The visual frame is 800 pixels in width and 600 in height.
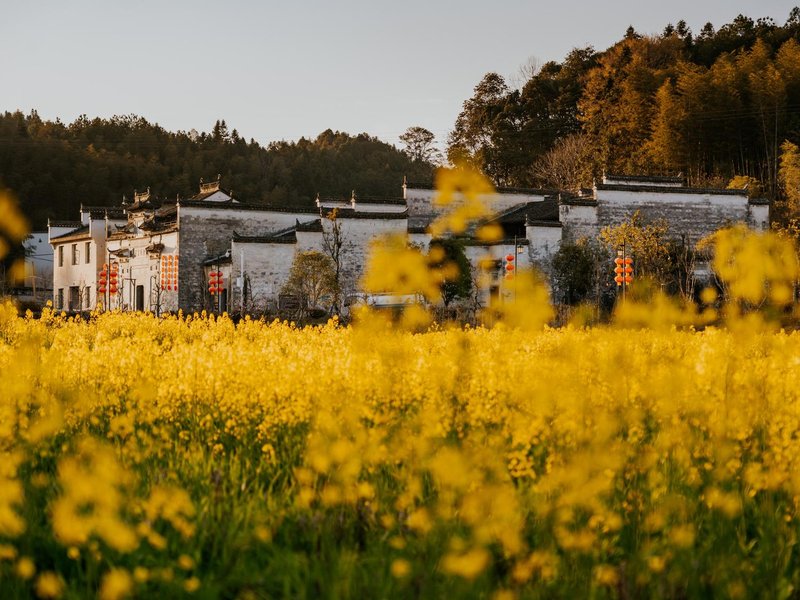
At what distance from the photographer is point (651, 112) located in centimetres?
4278

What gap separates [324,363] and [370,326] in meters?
0.73

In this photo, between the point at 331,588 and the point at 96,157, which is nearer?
the point at 331,588

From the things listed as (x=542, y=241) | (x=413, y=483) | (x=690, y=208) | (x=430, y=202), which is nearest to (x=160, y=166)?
(x=430, y=202)

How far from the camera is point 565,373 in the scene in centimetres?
531

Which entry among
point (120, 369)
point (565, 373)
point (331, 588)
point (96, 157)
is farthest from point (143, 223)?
point (331, 588)

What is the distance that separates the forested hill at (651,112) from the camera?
39656mm

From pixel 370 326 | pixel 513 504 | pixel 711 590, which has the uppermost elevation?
pixel 370 326

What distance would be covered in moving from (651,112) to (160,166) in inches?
1118

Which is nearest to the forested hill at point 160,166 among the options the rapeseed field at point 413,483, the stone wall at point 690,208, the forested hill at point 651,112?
the forested hill at point 651,112

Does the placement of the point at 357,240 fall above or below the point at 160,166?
below

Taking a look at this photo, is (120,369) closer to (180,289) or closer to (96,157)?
(180,289)

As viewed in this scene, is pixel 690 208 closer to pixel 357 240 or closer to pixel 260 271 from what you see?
pixel 357 240

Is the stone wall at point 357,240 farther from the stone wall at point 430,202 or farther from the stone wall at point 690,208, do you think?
the stone wall at point 690,208

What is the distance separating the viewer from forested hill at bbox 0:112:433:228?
5131 cm
